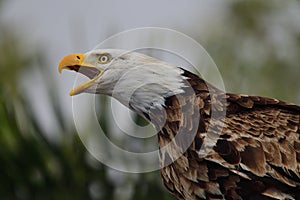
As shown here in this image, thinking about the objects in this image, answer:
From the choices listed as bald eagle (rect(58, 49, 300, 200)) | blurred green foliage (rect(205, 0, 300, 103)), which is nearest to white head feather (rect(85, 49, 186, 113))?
bald eagle (rect(58, 49, 300, 200))

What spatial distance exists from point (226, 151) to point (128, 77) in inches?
28.4

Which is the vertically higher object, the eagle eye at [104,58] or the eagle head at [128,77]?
the eagle eye at [104,58]

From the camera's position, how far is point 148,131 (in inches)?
242

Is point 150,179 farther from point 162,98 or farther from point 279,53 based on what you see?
point 279,53

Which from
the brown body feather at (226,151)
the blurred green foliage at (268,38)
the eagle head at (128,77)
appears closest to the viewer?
the brown body feather at (226,151)

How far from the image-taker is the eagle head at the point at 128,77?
4941 mm

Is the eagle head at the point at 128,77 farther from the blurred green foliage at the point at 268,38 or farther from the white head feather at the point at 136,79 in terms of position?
the blurred green foliage at the point at 268,38

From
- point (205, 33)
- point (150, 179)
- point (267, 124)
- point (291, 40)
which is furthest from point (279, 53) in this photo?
point (267, 124)

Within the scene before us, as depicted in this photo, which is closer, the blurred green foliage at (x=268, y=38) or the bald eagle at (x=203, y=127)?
the bald eagle at (x=203, y=127)

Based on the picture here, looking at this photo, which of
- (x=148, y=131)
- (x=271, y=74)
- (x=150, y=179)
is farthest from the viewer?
(x=271, y=74)

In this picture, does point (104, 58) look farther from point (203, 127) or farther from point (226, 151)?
point (226, 151)

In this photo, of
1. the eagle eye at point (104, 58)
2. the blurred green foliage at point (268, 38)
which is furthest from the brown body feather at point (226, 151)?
the blurred green foliage at point (268, 38)

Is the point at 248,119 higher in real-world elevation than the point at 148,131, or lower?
higher

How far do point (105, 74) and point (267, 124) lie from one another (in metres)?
1.01
